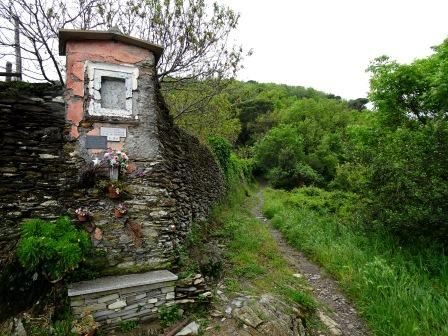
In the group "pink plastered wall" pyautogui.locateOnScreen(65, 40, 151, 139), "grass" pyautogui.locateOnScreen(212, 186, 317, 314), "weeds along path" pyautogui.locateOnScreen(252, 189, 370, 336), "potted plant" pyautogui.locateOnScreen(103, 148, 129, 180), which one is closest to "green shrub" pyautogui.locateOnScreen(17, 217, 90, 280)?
"potted plant" pyautogui.locateOnScreen(103, 148, 129, 180)

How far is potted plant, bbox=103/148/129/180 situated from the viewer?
4.82 m

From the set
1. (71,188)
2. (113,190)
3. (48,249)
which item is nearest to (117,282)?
(48,249)

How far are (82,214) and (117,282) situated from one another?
1.22 metres

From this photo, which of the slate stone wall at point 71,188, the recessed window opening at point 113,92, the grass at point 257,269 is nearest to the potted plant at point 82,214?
the slate stone wall at point 71,188

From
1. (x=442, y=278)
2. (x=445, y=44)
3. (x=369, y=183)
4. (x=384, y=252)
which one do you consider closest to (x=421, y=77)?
(x=445, y=44)

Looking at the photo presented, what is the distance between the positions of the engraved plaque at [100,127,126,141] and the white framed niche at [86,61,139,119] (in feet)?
0.76

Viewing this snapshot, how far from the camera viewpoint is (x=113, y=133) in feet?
16.5

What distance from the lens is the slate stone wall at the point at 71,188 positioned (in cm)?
443

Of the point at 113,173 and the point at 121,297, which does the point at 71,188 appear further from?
the point at 121,297

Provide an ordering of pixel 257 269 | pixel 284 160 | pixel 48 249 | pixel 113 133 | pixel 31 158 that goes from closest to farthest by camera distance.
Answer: pixel 48 249 < pixel 31 158 < pixel 113 133 < pixel 257 269 < pixel 284 160

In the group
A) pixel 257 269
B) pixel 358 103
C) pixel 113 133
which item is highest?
pixel 358 103

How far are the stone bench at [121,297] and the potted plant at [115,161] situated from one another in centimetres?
165

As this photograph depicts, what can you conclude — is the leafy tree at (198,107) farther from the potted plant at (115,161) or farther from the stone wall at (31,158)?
the stone wall at (31,158)

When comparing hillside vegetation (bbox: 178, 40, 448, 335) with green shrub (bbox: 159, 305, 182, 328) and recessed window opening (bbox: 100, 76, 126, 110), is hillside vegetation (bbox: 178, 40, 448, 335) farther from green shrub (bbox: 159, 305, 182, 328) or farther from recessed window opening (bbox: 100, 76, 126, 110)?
recessed window opening (bbox: 100, 76, 126, 110)
